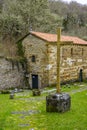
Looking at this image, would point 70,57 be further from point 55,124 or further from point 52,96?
point 55,124

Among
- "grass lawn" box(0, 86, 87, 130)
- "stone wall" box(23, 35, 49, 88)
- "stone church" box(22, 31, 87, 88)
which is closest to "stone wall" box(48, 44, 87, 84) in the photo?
"stone church" box(22, 31, 87, 88)

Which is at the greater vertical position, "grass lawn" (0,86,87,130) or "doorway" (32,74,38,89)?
"grass lawn" (0,86,87,130)

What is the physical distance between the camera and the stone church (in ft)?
92.4

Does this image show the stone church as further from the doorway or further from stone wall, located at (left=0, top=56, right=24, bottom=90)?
stone wall, located at (left=0, top=56, right=24, bottom=90)

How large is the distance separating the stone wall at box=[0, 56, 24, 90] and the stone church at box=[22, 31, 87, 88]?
1.40 meters

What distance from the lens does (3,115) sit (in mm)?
14312

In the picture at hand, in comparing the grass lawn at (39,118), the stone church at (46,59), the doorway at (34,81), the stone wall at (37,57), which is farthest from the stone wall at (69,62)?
the grass lawn at (39,118)

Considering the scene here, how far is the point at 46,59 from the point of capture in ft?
92.5

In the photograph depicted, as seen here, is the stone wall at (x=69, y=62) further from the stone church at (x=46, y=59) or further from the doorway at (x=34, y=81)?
the doorway at (x=34, y=81)

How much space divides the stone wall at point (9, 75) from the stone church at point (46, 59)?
1401 millimetres

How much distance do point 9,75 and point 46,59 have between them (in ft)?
13.4

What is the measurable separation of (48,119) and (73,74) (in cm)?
1874

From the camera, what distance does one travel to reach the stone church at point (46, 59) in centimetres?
2816

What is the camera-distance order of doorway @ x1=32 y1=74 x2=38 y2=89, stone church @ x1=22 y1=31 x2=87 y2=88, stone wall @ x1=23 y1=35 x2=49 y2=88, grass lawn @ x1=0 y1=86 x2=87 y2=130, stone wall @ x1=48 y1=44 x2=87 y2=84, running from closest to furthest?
1. grass lawn @ x1=0 y1=86 x2=87 y2=130
2. stone church @ x1=22 y1=31 x2=87 y2=88
3. stone wall @ x1=23 y1=35 x2=49 y2=88
4. stone wall @ x1=48 y1=44 x2=87 y2=84
5. doorway @ x1=32 y1=74 x2=38 y2=89
